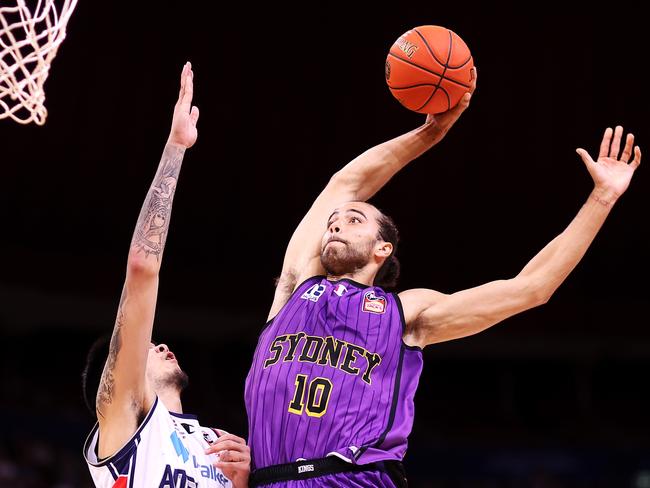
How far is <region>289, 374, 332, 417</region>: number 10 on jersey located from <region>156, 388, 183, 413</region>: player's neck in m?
0.92

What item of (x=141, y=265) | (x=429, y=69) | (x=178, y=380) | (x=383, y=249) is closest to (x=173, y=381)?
(x=178, y=380)

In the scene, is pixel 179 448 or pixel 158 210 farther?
pixel 179 448

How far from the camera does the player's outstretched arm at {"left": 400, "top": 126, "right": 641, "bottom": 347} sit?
4.38 m

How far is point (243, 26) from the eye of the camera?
492 inches

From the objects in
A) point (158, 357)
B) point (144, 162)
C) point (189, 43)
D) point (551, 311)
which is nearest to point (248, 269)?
point (144, 162)

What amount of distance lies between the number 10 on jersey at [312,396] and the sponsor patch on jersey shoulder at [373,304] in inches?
15.4

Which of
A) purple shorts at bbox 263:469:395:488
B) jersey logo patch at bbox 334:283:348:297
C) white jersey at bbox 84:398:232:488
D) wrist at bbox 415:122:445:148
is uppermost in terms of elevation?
wrist at bbox 415:122:445:148

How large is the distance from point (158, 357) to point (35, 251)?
8.48 m

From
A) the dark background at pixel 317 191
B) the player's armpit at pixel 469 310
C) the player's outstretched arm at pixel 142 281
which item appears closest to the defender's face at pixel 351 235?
the player's armpit at pixel 469 310

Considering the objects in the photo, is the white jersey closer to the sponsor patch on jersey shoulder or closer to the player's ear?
the sponsor patch on jersey shoulder

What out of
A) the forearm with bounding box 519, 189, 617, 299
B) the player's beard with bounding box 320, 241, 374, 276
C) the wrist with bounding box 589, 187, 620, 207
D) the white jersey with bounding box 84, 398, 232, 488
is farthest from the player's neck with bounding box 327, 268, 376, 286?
the wrist with bounding box 589, 187, 620, 207

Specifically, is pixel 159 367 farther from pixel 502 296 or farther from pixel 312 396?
pixel 502 296

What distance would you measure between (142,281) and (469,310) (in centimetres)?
139

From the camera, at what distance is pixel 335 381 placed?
4.23 m
